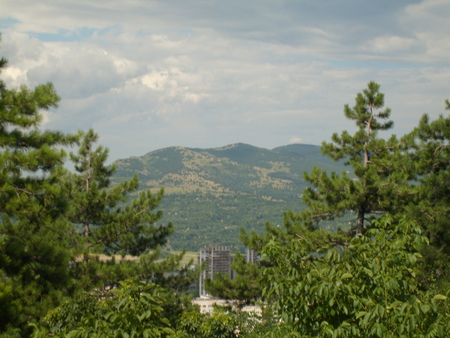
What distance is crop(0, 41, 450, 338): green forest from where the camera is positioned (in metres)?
3.64

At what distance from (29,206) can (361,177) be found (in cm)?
1143

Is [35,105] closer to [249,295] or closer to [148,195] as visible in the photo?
[148,195]

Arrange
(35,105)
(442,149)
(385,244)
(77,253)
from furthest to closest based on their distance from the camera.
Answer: (442,149) < (77,253) < (35,105) < (385,244)

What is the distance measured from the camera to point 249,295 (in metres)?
17.2

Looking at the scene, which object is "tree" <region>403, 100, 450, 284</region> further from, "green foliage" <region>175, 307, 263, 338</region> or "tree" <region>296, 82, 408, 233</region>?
"green foliage" <region>175, 307, 263, 338</region>

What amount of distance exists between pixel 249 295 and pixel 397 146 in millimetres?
8003

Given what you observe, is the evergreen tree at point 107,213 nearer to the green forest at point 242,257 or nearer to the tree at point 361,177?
the green forest at point 242,257

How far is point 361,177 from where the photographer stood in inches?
612

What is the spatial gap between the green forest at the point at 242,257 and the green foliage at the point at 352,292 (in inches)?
0.5

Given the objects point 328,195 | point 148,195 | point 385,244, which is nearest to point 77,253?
point 148,195

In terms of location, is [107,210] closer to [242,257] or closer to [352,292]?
[242,257]

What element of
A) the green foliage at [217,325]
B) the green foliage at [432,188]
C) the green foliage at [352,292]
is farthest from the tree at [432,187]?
the green foliage at [352,292]

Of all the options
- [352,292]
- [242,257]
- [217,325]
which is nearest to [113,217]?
[242,257]

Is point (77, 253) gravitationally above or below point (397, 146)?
below
